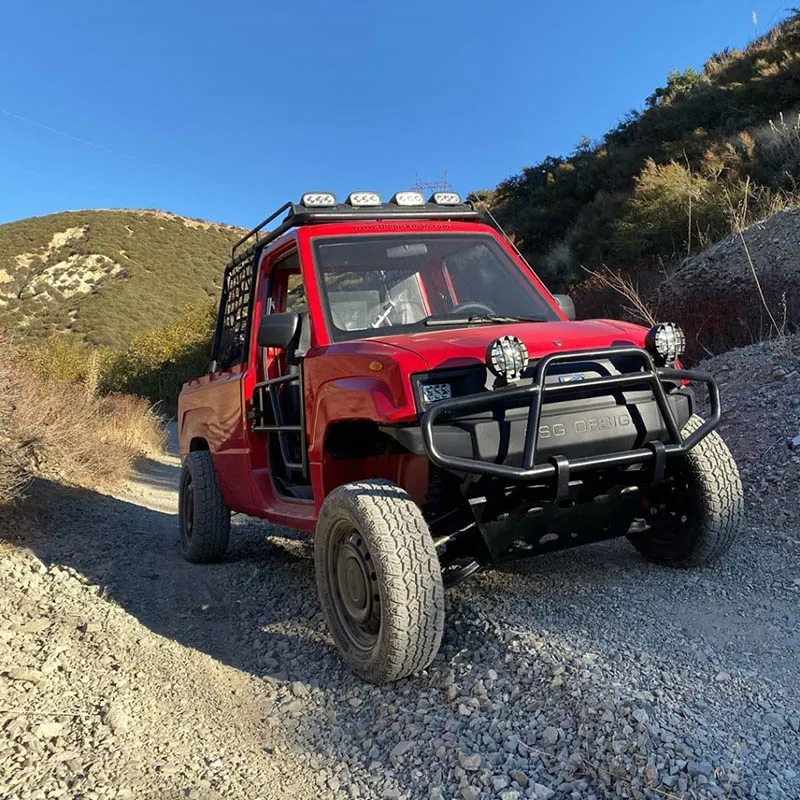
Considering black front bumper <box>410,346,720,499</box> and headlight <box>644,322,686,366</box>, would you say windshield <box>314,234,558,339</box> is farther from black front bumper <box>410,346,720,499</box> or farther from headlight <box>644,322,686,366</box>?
black front bumper <box>410,346,720,499</box>

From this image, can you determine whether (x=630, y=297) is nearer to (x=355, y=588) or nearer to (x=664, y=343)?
(x=664, y=343)

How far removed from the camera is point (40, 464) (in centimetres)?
743

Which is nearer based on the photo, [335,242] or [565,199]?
[335,242]

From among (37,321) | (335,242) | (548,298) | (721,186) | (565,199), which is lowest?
(548,298)

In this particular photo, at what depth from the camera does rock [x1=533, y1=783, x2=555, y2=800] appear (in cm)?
220

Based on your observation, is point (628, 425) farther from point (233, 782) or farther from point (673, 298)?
point (673, 298)

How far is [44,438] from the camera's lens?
6.96 metres

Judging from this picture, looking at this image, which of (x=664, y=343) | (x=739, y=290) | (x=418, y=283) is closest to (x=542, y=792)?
(x=664, y=343)

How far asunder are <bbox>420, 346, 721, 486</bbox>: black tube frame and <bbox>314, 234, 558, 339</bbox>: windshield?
96 cm

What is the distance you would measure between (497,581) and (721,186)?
12.7 metres

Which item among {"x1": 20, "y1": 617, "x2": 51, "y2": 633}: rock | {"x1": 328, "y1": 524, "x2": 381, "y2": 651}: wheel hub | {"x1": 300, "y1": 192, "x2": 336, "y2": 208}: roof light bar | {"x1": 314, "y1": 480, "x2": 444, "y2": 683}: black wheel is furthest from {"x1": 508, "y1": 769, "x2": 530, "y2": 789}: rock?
{"x1": 300, "y1": 192, "x2": 336, "y2": 208}: roof light bar

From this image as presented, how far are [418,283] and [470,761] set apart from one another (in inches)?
108

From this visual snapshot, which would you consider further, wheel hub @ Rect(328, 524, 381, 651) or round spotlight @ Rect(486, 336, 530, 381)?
wheel hub @ Rect(328, 524, 381, 651)

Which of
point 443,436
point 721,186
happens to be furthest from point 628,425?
point 721,186
